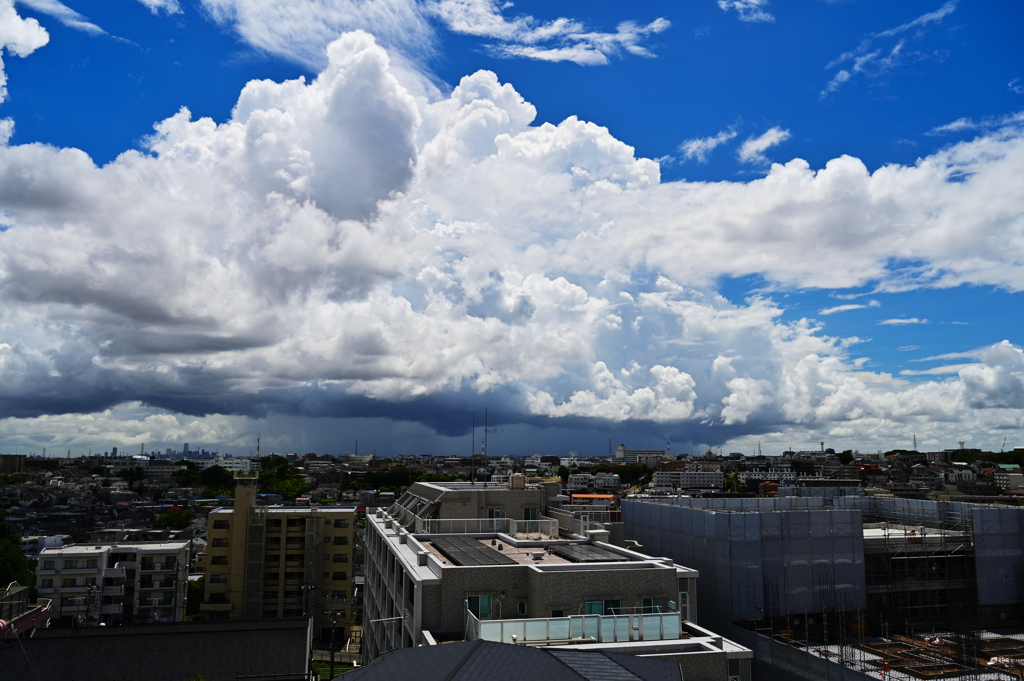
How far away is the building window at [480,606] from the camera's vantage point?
24.4 m

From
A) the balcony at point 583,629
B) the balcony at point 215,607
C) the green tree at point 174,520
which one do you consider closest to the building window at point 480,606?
the balcony at point 583,629


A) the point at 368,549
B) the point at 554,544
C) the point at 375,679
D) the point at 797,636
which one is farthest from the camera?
the point at 368,549

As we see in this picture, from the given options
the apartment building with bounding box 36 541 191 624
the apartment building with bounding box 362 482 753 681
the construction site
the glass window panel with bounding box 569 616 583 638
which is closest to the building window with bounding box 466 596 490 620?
the apartment building with bounding box 362 482 753 681

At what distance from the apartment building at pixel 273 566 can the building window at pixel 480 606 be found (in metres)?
48.3

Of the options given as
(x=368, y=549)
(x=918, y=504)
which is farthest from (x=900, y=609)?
(x=368, y=549)

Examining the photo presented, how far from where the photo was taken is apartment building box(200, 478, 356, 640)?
220 feet

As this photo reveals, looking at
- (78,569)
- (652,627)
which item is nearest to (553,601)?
(652,627)

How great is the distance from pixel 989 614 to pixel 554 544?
31.4 meters

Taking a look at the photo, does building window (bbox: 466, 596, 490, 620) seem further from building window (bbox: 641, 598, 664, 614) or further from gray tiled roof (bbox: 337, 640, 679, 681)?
gray tiled roof (bbox: 337, 640, 679, 681)

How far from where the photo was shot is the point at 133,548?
66250 millimetres

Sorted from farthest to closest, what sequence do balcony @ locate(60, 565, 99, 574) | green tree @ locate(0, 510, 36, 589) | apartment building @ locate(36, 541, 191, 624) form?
1. green tree @ locate(0, 510, 36, 589)
2. balcony @ locate(60, 565, 99, 574)
3. apartment building @ locate(36, 541, 191, 624)

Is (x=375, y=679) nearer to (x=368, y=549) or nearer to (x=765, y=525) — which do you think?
(x=765, y=525)

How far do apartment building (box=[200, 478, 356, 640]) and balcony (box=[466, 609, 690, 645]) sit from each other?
52.4 meters

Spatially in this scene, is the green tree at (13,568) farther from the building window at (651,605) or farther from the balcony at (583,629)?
the building window at (651,605)
